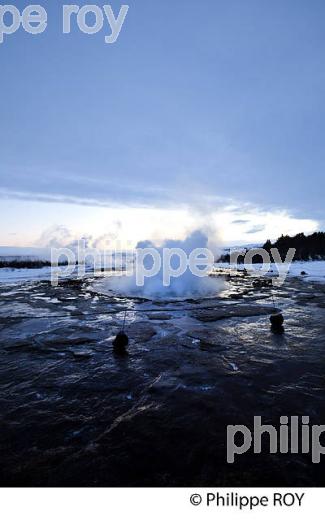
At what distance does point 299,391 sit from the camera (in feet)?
18.0

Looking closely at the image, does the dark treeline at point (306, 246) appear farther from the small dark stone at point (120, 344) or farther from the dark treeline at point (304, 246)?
the small dark stone at point (120, 344)

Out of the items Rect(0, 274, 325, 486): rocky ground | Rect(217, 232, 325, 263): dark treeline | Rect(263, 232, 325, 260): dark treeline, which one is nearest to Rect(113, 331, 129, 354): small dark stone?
Rect(0, 274, 325, 486): rocky ground

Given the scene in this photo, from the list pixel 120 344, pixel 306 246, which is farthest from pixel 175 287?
pixel 306 246

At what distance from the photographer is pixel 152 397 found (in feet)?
17.7

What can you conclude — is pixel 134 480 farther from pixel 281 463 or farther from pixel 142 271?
pixel 142 271

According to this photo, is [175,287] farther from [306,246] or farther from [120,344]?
[306,246]

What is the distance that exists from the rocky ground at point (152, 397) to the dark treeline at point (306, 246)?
5945cm

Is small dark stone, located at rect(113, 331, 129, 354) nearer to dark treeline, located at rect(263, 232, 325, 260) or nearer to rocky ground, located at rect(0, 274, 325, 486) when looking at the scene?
rocky ground, located at rect(0, 274, 325, 486)

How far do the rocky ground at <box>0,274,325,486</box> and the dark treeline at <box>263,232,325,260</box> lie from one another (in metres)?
59.5

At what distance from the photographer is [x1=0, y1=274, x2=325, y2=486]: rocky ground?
11.6 ft

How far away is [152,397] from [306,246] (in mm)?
69521

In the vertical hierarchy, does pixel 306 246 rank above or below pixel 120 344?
above

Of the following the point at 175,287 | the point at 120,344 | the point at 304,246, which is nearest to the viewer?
the point at 120,344
